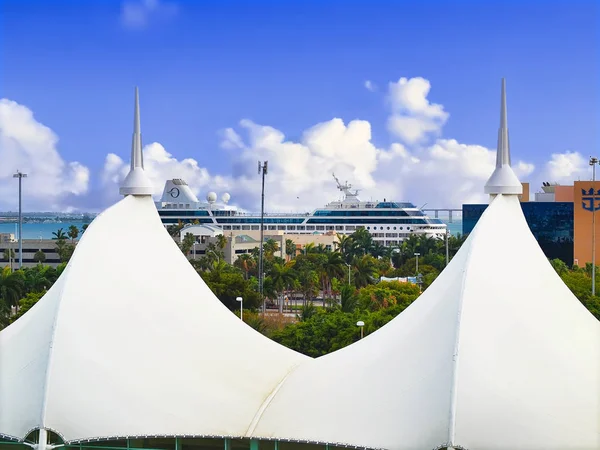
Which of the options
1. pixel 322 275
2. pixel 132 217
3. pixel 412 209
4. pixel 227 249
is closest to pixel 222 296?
pixel 322 275

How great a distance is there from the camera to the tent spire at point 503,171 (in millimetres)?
17969

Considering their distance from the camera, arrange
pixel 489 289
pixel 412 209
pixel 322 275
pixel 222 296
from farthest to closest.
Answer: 1. pixel 412 209
2. pixel 322 275
3. pixel 222 296
4. pixel 489 289

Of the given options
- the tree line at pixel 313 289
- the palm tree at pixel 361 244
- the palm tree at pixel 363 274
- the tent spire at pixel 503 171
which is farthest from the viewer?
the palm tree at pixel 361 244

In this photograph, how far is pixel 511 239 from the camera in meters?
17.0

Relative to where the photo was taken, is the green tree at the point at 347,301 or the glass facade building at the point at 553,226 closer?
the green tree at the point at 347,301

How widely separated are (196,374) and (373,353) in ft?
11.5

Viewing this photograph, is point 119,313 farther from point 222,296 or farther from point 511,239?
point 222,296

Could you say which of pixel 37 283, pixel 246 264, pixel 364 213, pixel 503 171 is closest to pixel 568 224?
pixel 246 264

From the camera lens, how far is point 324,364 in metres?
18.1

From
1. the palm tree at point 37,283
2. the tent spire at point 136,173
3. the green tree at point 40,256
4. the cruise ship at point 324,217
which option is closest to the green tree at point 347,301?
the palm tree at point 37,283

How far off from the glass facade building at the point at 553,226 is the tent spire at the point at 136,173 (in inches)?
2043

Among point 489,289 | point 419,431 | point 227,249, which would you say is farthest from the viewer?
point 227,249

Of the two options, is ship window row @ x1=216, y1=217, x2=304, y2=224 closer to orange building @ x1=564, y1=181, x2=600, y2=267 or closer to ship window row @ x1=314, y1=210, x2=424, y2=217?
ship window row @ x1=314, y1=210, x2=424, y2=217

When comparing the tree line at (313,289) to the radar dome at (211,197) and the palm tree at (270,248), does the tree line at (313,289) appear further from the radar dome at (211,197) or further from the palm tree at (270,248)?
the radar dome at (211,197)
